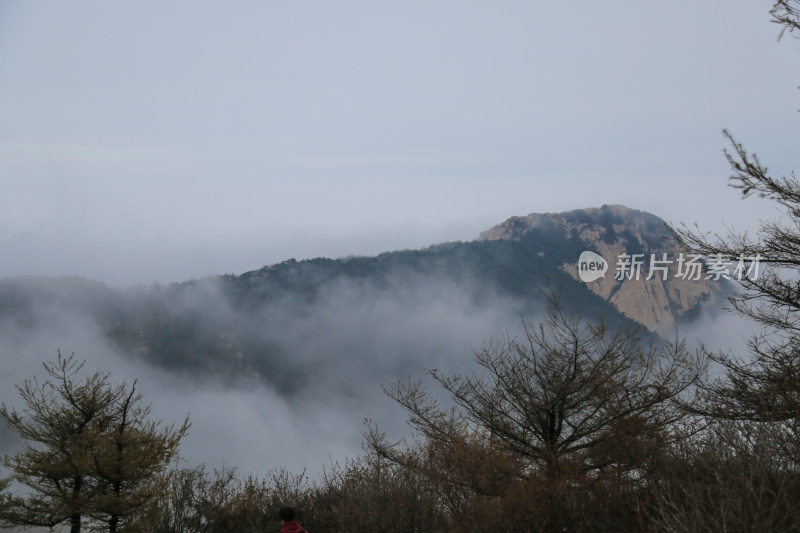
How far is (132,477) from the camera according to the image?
58.1ft

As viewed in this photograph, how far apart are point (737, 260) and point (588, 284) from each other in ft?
632

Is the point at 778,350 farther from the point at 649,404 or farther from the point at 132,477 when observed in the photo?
the point at 132,477

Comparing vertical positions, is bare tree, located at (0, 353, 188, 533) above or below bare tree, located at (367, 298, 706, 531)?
below

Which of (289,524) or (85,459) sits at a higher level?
(289,524)

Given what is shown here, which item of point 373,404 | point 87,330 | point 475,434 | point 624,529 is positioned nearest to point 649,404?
point 624,529
